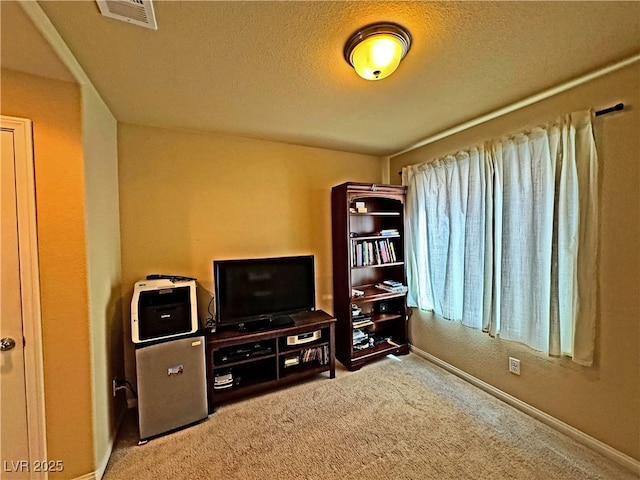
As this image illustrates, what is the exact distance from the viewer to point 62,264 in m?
1.52

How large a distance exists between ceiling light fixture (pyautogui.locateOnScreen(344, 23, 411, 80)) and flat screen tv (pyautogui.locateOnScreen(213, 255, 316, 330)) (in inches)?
68.1

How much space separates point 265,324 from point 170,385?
85 cm

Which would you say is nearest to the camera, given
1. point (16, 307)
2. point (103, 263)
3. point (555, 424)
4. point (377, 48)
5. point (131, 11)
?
point (131, 11)

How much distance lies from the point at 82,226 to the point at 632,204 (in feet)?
10.5

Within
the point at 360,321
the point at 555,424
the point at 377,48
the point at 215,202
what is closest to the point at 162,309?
the point at 215,202

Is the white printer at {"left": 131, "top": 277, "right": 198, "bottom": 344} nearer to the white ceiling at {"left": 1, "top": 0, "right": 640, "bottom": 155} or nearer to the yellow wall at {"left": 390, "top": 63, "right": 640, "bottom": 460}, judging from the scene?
the white ceiling at {"left": 1, "top": 0, "right": 640, "bottom": 155}

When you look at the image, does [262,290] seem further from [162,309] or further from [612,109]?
[612,109]

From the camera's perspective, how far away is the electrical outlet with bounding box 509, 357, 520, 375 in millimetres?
2163

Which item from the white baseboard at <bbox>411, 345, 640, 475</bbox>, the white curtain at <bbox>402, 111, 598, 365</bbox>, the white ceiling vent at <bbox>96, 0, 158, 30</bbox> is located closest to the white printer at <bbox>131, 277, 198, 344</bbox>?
the white ceiling vent at <bbox>96, 0, 158, 30</bbox>

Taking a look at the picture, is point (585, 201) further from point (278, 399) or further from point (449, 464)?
point (278, 399)

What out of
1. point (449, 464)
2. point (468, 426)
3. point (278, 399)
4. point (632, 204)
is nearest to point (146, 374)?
point (278, 399)

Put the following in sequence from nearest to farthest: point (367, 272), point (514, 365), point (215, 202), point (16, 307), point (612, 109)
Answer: point (16, 307)
point (612, 109)
point (514, 365)
point (215, 202)
point (367, 272)

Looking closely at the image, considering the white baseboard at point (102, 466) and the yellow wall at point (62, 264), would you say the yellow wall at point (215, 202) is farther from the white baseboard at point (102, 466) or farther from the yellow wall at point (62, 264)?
the yellow wall at point (62, 264)

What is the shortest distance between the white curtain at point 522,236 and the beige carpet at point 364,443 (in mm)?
615
